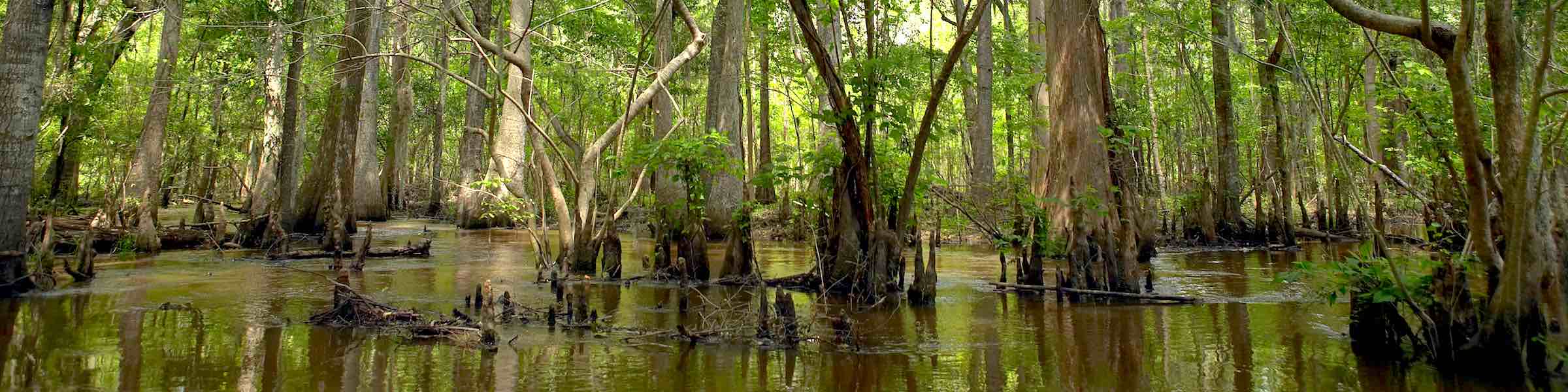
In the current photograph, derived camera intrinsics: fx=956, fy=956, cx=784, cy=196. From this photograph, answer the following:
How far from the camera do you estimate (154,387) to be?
4.66 m

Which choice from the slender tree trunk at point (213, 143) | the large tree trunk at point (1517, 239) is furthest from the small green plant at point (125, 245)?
the large tree trunk at point (1517, 239)

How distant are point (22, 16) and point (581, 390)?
678cm

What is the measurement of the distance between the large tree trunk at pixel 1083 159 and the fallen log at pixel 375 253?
8196 millimetres

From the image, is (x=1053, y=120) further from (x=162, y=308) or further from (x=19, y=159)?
(x=19, y=159)

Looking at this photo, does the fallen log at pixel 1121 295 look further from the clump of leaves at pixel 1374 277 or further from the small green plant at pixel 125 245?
the small green plant at pixel 125 245

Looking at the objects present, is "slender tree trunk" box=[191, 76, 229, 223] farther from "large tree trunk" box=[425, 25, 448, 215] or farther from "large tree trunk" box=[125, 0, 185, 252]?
"large tree trunk" box=[425, 25, 448, 215]

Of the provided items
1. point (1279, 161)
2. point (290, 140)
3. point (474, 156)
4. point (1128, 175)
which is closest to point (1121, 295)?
point (1128, 175)

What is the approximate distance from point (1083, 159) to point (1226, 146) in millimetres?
7642

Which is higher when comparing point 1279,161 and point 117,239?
point 1279,161

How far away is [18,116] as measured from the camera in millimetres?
8047

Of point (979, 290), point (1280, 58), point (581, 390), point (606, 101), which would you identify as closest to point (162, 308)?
point (581, 390)

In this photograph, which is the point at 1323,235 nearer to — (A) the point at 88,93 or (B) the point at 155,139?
(B) the point at 155,139

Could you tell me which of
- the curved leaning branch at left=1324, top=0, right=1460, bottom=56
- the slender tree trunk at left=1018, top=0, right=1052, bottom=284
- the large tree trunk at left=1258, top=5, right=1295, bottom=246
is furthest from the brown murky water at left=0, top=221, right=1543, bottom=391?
the large tree trunk at left=1258, top=5, right=1295, bottom=246

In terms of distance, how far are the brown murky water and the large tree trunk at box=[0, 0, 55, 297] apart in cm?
53
